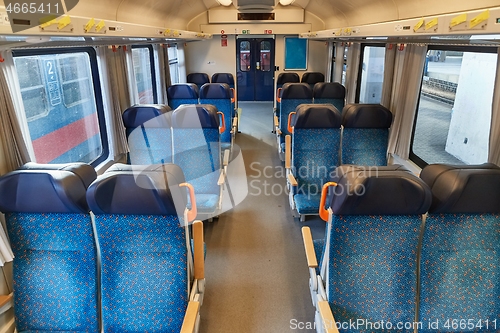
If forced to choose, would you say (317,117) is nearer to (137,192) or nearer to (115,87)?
(115,87)

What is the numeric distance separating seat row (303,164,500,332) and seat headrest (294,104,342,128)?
1912mm

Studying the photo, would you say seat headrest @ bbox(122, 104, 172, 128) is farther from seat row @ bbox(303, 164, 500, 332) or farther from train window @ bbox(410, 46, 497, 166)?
train window @ bbox(410, 46, 497, 166)

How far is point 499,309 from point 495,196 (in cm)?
78

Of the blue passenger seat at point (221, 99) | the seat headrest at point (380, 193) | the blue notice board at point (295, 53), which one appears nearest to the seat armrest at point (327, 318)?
the seat headrest at point (380, 193)

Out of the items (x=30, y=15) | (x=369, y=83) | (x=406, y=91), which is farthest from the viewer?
(x=369, y=83)

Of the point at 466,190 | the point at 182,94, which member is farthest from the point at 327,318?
the point at 182,94

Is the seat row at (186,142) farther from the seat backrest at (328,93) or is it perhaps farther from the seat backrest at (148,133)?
the seat backrest at (328,93)

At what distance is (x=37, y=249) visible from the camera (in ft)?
6.80

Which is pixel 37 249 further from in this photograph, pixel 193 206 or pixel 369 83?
pixel 369 83

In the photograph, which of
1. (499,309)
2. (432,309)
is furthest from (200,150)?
(499,309)

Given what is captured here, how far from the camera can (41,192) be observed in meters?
1.90

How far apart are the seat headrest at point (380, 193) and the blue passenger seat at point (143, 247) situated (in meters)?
0.91

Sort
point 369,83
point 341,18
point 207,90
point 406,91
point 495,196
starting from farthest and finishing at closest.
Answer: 1. point 341,18
2. point 369,83
3. point 207,90
4. point 406,91
5. point 495,196

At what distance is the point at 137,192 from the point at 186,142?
2.18 metres
